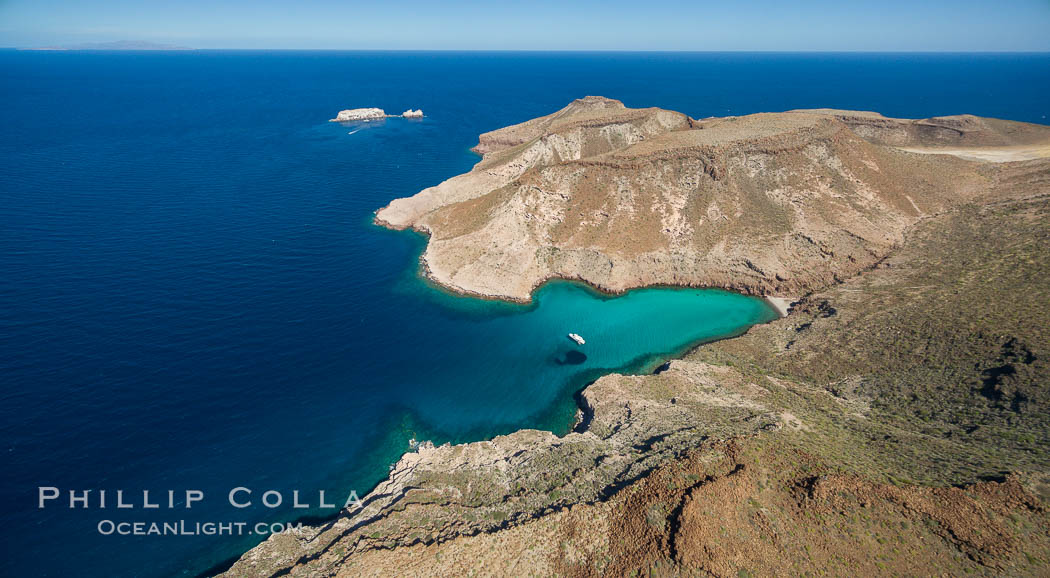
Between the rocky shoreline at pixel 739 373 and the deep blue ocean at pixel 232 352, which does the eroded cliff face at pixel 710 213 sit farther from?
the deep blue ocean at pixel 232 352

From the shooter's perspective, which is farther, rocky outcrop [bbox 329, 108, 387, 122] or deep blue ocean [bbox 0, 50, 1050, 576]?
rocky outcrop [bbox 329, 108, 387, 122]

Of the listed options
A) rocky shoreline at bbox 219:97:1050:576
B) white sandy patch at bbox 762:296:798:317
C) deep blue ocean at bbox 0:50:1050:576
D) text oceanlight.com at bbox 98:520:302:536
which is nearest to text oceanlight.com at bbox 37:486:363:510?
deep blue ocean at bbox 0:50:1050:576

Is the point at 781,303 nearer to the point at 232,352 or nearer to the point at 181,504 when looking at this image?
the point at 181,504

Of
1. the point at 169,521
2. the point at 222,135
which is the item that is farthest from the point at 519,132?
the point at 169,521

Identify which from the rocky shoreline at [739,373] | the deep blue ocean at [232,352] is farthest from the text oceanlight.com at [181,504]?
the rocky shoreline at [739,373]

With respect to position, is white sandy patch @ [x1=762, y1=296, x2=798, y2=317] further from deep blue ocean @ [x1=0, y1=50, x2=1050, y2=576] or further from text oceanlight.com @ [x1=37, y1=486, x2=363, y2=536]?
text oceanlight.com @ [x1=37, y1=486, x2=363, y2=536]
